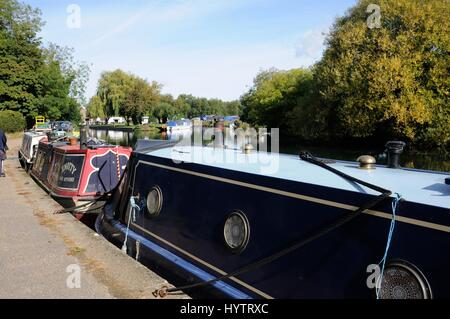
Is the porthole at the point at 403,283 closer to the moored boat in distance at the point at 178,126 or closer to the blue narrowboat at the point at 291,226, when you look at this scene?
the blue narrowboat at the point at 291,226

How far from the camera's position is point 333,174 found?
11.7 ft

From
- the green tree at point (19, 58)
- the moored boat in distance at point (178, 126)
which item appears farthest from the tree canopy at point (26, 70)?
the moored boat in distance at point (178, 126)

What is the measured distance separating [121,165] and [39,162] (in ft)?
13.4

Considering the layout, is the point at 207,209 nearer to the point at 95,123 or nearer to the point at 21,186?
the point at 21,186

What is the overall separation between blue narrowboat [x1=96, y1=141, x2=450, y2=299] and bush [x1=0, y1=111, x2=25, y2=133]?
34.7m

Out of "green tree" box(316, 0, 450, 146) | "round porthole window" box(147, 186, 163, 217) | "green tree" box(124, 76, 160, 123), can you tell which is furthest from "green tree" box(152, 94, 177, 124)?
"round porthole window" box(147, 186, 163, 217)

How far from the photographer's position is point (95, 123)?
300ft

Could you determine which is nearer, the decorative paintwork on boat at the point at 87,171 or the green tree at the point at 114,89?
the decorative paintwork on boat at the point at 87,171

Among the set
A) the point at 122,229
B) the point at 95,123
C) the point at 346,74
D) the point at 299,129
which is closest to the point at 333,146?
the point at 299,129

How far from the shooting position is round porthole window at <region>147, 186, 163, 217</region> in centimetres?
525

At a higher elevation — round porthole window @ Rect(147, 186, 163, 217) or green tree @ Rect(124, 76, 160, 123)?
green tree @ Rect(124, 76, 160, 123)

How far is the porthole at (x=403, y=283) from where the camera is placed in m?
2.37

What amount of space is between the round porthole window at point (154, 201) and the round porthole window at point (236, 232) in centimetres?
145

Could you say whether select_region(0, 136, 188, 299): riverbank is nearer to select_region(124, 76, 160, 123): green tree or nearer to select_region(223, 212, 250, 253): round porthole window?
select_region(223, 212, 250, 253): round porthole window
